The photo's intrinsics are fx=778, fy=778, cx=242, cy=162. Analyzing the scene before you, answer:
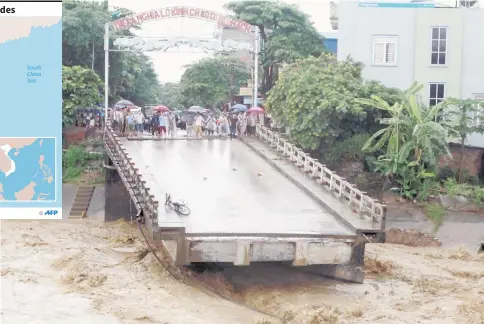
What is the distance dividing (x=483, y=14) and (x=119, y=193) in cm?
1298

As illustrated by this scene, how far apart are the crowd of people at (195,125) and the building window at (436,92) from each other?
238 inches

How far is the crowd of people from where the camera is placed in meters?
23.1

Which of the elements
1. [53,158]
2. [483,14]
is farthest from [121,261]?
[483,14]

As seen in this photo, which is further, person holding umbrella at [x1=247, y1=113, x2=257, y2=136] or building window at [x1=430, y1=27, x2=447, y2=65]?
building window at [x1=430, y1=27, x2=447, y2=65]

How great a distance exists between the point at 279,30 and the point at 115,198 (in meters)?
13.1

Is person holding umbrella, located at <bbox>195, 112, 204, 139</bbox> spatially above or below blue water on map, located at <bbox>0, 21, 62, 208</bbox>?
below

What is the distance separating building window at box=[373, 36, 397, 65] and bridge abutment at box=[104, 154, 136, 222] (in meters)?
9.43

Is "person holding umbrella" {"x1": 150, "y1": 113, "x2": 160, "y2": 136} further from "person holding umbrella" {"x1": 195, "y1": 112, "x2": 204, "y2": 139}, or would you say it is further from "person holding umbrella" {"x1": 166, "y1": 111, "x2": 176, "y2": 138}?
"person holding umbrella" {"x1": 195, "y1": 112, "x2": 204, "y2": 139}

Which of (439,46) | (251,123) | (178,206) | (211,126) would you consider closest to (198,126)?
(211,126)

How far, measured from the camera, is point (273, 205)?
15250 mm

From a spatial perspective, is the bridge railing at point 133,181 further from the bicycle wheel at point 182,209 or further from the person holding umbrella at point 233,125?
the person holding umbrella at point 233,125

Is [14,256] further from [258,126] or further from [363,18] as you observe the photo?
[363,18]

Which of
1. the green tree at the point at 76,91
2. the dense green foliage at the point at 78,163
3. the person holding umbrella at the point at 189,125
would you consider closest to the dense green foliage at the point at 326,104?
the person holding umbrella at the point at 189,125

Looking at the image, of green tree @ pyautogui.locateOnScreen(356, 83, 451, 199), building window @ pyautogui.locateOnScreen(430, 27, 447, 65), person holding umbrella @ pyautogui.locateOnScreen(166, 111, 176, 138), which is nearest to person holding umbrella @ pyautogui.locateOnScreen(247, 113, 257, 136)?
person holding umbrella @ pyautogui.locateOnScreen(166, 111, 176, 138)
